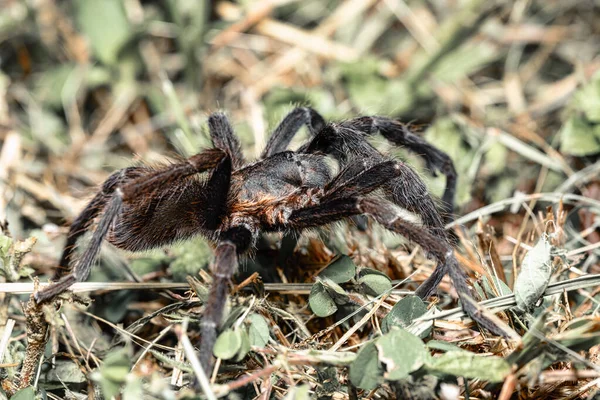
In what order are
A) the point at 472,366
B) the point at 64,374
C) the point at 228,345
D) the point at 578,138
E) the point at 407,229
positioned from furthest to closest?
the point at 578,138 → the point at 64,374 → the point at 407,229 → the point at 228,345 → the point at 472,366

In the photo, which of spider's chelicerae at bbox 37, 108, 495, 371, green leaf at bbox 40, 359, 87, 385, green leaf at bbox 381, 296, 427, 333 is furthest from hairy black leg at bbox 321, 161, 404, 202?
green leaf at bbox 40, 359, 87, 385

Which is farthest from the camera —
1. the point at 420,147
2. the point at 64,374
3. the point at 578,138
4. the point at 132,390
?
the point at 578,138

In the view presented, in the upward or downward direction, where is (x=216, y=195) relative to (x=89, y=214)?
downward

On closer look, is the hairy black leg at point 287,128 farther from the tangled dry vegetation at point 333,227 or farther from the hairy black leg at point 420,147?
the hairy black leg at point 420,147

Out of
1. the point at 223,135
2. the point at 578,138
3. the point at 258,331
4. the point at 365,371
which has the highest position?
the point at 223,135

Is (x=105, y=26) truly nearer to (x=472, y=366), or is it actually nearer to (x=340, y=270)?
(x=340, y=270)

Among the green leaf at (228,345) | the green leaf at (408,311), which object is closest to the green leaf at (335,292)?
the green leaf at (408,311)

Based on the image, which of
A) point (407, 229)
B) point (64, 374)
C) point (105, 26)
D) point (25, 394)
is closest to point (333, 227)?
point (407, 229)
